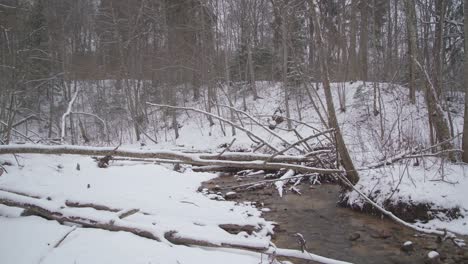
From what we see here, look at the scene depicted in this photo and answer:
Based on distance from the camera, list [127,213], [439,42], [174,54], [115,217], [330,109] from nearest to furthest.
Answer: [115,217], [127,213], [330,109], [439,42], [174,54]

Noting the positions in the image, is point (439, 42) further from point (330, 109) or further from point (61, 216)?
point (61, 216)

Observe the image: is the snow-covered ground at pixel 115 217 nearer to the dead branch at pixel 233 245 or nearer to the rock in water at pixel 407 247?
the dead branch at pixel 233 245

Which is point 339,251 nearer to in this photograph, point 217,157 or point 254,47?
point 217,157

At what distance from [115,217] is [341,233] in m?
3.97

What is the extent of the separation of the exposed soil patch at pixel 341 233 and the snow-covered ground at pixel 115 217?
591 mm

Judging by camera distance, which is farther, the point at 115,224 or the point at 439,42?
the point at 439,42

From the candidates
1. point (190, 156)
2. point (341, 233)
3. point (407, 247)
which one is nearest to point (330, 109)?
point (341, 233)

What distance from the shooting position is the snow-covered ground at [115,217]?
12.8 feet

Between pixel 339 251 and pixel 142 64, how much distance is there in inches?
821

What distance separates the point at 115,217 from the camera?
14.6 ft

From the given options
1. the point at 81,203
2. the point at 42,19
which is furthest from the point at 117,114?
the point at 81,203

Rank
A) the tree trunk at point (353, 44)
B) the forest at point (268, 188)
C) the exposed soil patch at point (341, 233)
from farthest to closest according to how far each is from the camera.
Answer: the tree trunk at point (353, 44) < the exposed soil patch at point (341, 233) < the forest at point (268, 188)

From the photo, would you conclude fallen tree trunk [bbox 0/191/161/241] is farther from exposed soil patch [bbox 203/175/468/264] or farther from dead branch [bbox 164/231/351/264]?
exposed soil patch [bbox 203/175/468/264]

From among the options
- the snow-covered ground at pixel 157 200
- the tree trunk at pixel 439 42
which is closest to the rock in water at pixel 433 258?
the snow-covered ground at pixel 157 200
